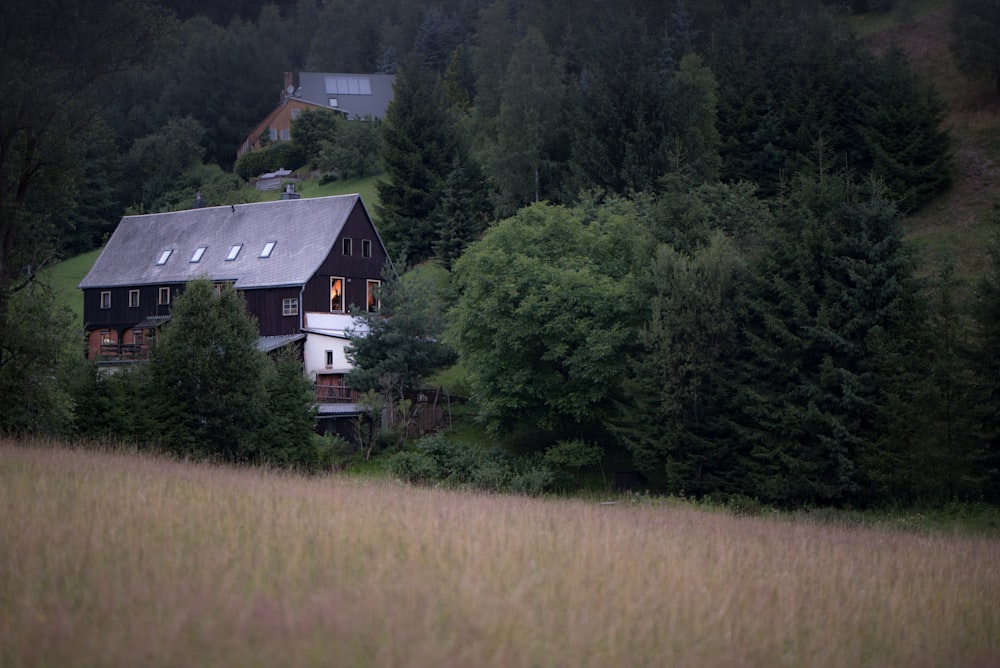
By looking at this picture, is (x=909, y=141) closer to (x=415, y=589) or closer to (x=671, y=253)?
(x=671, y=253)

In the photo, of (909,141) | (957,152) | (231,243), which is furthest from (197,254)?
(957,152)

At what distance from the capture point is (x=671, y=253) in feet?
102

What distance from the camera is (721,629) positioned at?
7820mm

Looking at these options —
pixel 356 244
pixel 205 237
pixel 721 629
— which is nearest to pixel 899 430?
pixel 721 629

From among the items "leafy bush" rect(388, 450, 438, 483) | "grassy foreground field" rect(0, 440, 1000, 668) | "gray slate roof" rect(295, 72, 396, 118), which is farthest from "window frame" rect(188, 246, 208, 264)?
"gray slate roof" rect(295, 72, 396, 118)

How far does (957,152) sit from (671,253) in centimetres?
2592

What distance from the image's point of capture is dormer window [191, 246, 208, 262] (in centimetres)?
5031

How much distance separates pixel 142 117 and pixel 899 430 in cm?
9255

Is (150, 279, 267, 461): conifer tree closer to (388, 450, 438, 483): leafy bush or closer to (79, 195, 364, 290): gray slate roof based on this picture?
(388, 450, 438, 483): leafy bush

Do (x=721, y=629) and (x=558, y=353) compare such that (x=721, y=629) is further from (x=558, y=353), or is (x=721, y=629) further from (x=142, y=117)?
(x=142, y=117)

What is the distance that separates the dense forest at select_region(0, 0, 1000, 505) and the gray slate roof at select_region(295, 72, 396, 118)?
51.3m

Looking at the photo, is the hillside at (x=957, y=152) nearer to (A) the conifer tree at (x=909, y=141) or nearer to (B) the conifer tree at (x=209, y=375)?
(A) the conifer tree at (x=909, y=141)

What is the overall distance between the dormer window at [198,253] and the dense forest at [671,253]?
39.1 ft

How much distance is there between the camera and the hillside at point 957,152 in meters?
38.4
